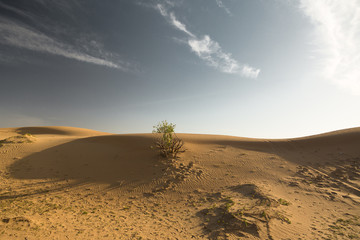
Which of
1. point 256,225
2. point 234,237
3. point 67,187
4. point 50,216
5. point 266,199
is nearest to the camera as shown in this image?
point 234,237

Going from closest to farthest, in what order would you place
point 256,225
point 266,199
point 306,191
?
point 256,225 → point 266,199 → point 306,191

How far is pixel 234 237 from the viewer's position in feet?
13.9

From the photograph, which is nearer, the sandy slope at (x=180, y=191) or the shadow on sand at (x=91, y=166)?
the sandy slope at (x=180, y=191)

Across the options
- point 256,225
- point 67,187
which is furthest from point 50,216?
point 256,225

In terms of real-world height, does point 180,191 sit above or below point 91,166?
below

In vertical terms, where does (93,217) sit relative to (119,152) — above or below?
below

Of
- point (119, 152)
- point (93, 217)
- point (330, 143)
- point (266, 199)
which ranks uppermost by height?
point (330, 143)

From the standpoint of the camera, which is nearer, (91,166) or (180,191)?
(180,191)

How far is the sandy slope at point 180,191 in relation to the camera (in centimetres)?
459

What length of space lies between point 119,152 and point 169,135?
4019 mm

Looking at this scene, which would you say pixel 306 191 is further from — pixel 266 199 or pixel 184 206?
pixel 184 206

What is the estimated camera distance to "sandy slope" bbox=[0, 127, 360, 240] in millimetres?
4586

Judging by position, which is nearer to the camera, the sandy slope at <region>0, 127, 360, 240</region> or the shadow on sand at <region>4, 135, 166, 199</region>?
the sandy slope at <region>0, 127, 360, 240</region>

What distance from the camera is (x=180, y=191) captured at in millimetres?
7426
